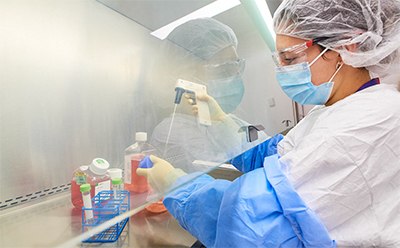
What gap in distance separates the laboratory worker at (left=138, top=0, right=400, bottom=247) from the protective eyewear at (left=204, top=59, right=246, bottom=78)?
467mm

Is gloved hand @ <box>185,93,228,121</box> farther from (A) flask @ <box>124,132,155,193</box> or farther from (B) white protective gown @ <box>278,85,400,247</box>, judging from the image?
(B) white protective gown @ <box>278,85,400,247</box>

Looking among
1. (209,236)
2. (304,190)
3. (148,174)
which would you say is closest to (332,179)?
(304,190)

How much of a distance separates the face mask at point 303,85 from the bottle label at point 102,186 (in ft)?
2.50

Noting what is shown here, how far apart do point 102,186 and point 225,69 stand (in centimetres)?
73

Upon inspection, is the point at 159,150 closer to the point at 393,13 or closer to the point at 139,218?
the point at 139,218

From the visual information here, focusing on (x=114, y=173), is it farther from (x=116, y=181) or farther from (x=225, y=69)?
(x=225, y=69)

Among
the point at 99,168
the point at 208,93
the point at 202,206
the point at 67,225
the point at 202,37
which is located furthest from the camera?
the point at 202,37

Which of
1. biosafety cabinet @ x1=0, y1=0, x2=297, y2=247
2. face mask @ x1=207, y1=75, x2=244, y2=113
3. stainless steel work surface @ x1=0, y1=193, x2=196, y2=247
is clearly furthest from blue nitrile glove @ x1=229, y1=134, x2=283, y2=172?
stainless steel work surface @ x1=0, y1=193, x2=196, y2=247

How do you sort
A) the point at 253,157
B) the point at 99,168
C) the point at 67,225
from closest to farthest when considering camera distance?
1. the point at 67,225
2. the point at 99,168
3. the point at 253,157

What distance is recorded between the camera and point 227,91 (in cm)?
110

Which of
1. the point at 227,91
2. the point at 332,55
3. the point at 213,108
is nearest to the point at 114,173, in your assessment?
the point at 213,108

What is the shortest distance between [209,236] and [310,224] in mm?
288

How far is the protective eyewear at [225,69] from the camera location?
103 centimetres

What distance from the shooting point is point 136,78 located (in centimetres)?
124
